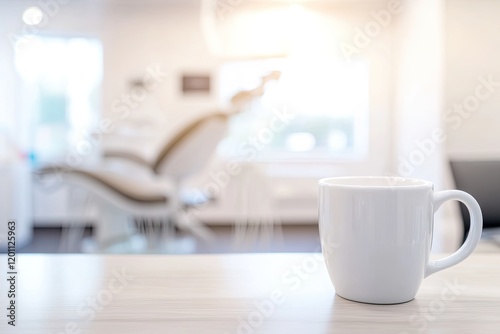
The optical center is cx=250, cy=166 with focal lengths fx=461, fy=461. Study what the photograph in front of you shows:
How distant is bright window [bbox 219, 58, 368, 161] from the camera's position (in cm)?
459

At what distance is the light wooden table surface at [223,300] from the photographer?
37 centimetres

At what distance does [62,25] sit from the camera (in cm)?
439

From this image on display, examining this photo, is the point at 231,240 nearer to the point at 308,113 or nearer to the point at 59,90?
the point at 308,113

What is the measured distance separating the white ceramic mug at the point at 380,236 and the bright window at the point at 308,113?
411cm

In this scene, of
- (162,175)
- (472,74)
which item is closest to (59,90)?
(162,175)

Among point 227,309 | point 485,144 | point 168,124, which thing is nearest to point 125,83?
point 168,124

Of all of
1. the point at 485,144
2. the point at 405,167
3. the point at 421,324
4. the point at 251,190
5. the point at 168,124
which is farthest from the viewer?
the point at 168,124

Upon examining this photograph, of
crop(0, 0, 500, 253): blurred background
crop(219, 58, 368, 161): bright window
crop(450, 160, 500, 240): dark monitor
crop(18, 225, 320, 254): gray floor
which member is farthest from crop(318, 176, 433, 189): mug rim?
crop(219, 58, 368, 161): bright window

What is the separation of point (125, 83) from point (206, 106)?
809 mm

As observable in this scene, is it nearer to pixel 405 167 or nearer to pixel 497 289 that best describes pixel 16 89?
pixel 405 167

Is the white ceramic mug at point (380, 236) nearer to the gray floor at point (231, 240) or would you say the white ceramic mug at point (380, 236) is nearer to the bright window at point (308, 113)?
the gray floor at point (231, 240)

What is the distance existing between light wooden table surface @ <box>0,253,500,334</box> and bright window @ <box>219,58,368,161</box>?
398 centimetres

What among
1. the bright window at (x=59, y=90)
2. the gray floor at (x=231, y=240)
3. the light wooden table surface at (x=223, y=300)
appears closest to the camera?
the light wooden table surface at (x=223, y=300)

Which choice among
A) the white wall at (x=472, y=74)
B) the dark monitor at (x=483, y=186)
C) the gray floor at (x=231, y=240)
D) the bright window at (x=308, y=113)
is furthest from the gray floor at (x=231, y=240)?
the dark monitor at (x=483, y=186)
